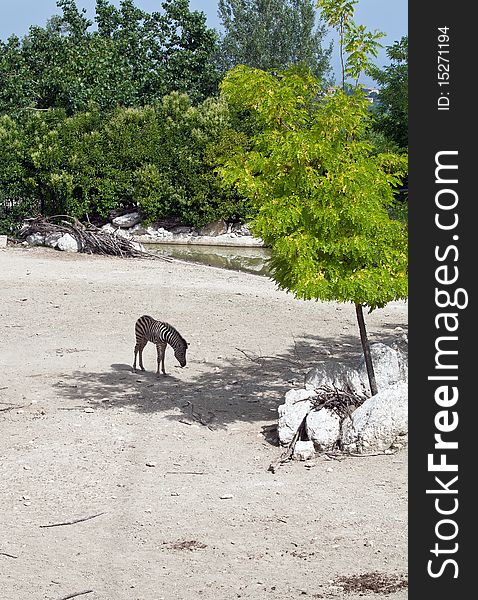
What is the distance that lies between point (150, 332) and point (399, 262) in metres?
4.45

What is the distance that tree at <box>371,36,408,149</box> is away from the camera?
1758 cm

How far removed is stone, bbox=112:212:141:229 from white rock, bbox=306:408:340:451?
25714 millimetres

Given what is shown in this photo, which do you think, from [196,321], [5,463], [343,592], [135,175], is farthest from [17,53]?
[343,592]

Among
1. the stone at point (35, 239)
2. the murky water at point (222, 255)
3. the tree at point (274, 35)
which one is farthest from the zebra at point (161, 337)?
the tree at point (274, 35)

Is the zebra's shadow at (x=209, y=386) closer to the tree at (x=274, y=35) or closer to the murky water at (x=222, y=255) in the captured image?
the murky water at (x=222, y=255)

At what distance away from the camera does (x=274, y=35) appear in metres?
63.0

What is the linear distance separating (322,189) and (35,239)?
19089mm

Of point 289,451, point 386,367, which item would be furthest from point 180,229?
point 289,451

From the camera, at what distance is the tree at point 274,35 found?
6250cm

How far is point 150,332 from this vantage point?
46.5ft

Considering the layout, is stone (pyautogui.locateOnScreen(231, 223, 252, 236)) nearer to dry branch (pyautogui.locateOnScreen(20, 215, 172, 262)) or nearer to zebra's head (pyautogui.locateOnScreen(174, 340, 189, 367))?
dry branch (pyautogui.locateOnScreen(20, 215, 172, 262))

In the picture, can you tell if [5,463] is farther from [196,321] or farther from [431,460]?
[196,321]

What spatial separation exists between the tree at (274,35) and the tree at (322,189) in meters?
52.0

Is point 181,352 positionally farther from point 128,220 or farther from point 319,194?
point 128,220
